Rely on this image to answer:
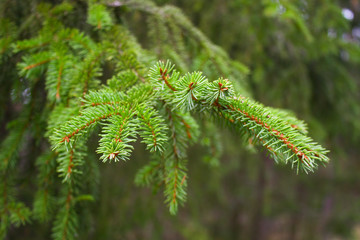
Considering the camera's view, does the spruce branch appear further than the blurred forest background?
No

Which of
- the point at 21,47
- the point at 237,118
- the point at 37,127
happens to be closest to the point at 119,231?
the point at 37,127

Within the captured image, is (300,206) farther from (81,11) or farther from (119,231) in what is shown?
(81,11)

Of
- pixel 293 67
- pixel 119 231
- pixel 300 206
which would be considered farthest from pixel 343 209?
pixel 119 231

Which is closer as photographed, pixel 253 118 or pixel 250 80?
pixel 253 118

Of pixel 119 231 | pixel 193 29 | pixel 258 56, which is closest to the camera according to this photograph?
pixel 193 29

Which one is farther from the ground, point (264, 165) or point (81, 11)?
point (264, 165)

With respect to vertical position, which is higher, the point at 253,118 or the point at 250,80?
the point at 250,80

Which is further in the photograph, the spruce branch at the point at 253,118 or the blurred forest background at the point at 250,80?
the blurred forest background at the point at 250,80

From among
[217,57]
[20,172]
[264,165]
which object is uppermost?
[264,165]

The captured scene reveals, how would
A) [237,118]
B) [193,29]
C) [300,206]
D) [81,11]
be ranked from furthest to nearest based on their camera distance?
[300,206] < [193,29] < [81,11] < [237,118]

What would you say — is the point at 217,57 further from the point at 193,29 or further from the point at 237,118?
the point at 237,118

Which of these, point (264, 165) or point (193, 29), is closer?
point (193, 29)

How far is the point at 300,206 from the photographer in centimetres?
637

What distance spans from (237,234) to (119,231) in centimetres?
551
